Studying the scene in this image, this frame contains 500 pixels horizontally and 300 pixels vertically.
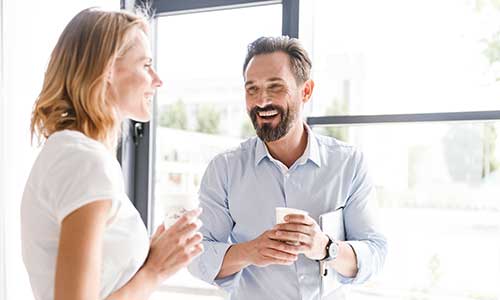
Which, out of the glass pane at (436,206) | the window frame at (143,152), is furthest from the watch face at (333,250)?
the window frame at (143,152)

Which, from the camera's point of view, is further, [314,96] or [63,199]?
[314,96]

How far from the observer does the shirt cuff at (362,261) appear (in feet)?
5.36

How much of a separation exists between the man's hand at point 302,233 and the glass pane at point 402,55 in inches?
31.6

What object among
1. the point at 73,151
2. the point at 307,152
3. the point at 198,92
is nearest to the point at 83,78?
the point at 73,151

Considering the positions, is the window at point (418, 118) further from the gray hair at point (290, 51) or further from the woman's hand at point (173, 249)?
the woman's hand at point (173, 249)

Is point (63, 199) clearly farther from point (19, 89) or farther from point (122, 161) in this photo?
point (122, 161)

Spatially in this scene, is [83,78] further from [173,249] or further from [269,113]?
[269,113]

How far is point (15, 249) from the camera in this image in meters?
2.09

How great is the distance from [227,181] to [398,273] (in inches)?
33.5

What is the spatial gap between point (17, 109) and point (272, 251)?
4.25ft

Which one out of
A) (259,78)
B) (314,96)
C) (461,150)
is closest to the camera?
(259,78)

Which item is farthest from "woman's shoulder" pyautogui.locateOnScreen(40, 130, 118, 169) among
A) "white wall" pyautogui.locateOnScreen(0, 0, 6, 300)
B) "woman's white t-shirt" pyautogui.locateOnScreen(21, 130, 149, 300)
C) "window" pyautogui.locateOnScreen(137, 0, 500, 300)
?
"white wall" pyautogui.locateOnScreen(0, 0, 6, 300)

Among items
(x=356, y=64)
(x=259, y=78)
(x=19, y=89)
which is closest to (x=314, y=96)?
(x=356, y=64)

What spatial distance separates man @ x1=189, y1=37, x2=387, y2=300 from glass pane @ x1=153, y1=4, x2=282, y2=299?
566mm
